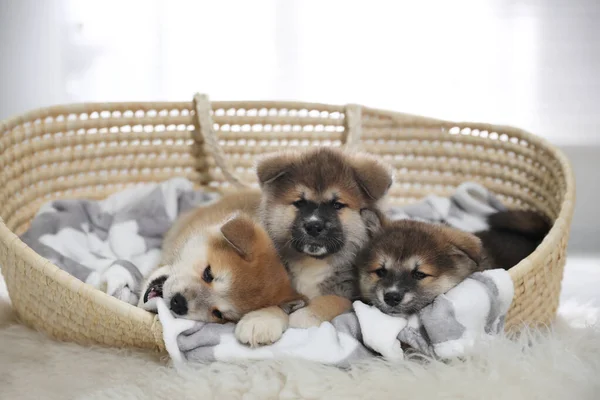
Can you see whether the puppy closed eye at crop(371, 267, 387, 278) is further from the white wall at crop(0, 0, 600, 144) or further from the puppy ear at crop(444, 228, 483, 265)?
the white wall at crop(0, 0, 600, 144)

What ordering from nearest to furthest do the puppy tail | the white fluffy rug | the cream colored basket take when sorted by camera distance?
the white fluffy rug, the puppy tail, the cream colored basket

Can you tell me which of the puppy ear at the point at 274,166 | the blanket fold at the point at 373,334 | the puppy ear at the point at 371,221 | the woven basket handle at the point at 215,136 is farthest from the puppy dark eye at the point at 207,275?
the woven basket handle at the point at 215,136

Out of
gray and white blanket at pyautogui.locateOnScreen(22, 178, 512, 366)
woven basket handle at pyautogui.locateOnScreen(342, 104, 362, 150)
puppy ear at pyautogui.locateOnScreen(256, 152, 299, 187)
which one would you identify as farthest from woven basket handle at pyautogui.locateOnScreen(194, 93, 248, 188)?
puppy ear at pyautogui.locateOnScreen(256, 152, 299, 187)

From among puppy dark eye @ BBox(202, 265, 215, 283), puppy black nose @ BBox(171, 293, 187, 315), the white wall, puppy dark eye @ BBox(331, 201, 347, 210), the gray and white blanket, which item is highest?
the white wall

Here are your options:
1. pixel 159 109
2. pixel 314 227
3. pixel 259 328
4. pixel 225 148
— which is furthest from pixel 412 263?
pixel 159 109

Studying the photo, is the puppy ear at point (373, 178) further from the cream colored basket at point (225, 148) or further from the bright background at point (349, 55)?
the bright background at point (349, 55)

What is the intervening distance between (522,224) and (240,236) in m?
1.03

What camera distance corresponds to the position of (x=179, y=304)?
1.55m

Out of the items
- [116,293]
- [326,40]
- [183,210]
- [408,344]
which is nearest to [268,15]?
[326,40]

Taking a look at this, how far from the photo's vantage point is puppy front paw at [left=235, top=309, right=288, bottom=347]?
1512 millimetres

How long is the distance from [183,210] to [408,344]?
44.9 inches

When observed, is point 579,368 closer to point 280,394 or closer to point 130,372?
point 280,394

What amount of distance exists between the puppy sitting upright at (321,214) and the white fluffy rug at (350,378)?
215 mm

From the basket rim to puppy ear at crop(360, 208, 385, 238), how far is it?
0.35m
